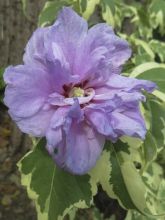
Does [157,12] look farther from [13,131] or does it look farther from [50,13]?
[50,13]

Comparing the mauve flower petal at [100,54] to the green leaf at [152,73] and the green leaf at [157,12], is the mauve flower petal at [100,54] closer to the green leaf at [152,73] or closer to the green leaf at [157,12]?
the green leaf at [152,73]

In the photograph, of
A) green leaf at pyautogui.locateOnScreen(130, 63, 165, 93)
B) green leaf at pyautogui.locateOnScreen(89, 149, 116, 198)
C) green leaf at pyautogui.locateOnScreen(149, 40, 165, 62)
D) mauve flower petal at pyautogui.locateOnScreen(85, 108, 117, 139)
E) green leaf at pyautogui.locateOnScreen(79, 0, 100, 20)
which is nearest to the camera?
mauve flower petal at pyautogui.locateOnScreen(85, 108, 117, 139)

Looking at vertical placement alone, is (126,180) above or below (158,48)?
above

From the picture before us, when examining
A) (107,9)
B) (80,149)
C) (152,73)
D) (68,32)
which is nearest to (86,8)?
(107,9)

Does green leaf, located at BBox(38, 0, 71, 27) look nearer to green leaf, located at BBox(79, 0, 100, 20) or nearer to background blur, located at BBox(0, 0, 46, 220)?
green leaf, located at BBox(79, 0, 100, 20)

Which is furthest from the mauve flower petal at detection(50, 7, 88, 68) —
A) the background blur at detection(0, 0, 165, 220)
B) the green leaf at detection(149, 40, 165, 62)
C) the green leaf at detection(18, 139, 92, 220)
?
the green leaf at detection(149, 40, 165, 62)

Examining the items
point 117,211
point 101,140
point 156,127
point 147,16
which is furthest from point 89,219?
point 101,140
